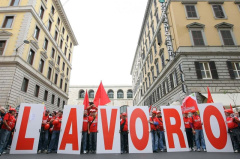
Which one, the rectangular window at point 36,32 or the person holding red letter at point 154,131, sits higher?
the rectangular window at point 36,32

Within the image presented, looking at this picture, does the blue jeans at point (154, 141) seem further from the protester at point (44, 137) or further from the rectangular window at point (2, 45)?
the rectangular window at point (2, 45)

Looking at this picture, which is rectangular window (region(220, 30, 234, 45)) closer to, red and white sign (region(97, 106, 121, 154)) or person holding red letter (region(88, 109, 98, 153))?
red and white sign (region(97, 106, 121, 154))

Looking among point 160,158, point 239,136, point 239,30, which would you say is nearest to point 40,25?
point 160,158

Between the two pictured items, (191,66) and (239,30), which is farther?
(239,30)

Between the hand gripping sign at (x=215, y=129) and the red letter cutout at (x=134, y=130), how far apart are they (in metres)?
2.25

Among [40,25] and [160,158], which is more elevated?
[40,25]

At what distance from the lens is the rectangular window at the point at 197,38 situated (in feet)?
50.7

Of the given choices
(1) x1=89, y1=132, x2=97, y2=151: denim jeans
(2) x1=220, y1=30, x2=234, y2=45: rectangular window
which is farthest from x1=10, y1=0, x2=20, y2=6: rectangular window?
(2) x1=220, y1=30, x2=234, y2=45: rectangular window

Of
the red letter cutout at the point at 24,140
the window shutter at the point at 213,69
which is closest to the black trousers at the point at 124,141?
the red letter cutout at the point at 24,140

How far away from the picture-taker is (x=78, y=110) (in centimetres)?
595

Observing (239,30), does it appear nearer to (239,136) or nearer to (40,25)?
(239,136)

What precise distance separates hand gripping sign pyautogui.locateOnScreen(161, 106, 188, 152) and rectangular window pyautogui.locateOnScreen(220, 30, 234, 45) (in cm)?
1368

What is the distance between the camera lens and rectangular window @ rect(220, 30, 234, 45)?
607 inches

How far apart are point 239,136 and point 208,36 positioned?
42.7 ft
